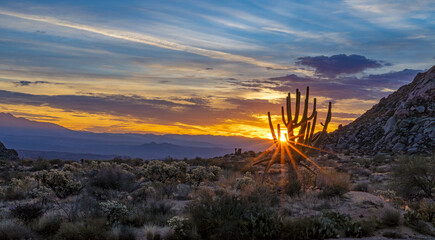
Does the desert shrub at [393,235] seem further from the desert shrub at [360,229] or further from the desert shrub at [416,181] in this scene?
the desert shrub at [416,181]

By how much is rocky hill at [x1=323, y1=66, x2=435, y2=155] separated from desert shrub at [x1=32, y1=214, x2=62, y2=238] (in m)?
38.0

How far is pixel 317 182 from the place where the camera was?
1873 cm

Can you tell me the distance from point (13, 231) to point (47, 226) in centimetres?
115

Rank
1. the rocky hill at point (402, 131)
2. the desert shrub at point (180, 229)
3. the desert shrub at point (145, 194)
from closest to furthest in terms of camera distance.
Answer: the desert shrub at point (180, 229)
the desert shrub at point (145, 194)
the rocky hill at point (402, 131)

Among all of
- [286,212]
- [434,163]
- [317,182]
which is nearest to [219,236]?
[286,212]

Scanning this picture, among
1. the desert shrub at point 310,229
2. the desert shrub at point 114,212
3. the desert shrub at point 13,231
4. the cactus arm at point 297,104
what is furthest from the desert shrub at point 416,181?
the desert shrub at point 13,231

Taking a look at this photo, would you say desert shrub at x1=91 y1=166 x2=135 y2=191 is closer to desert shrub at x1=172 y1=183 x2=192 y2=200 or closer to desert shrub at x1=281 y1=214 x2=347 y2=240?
desert shrub at x1=172 y1=183 x2=192 y2=200

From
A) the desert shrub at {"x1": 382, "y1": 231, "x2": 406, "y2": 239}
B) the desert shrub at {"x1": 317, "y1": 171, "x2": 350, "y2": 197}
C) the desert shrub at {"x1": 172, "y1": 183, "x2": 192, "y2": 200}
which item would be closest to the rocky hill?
the desert shrub at {"x1": 317, "y1": 171, "x2": 350, "y2": 197}

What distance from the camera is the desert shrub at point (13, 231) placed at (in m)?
10.7

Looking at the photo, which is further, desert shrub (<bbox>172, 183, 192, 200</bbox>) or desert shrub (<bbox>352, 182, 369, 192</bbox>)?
desert shrub (<bbox>352, 182, 369, 192</bbox>)

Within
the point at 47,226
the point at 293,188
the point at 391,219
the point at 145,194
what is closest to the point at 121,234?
the point at 47,226

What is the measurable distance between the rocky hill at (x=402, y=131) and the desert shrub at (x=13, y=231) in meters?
38.9

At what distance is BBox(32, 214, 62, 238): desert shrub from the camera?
1159cm

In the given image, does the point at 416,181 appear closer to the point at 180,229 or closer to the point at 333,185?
the point at 333,185
